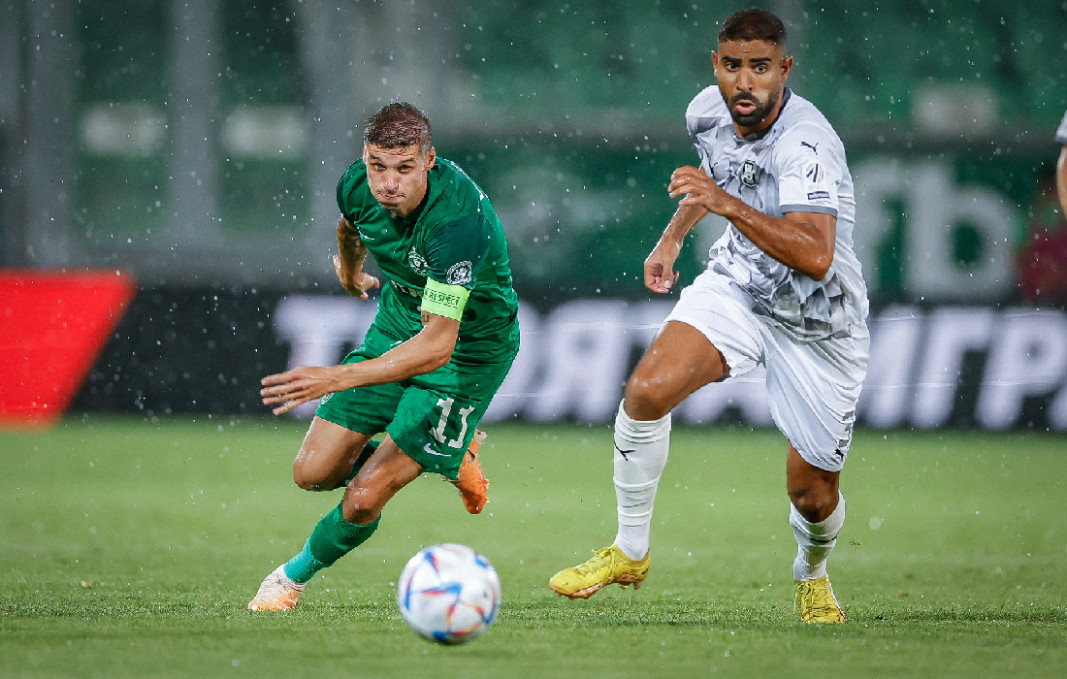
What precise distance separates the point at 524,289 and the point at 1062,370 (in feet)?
13.0

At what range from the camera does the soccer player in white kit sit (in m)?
4.88

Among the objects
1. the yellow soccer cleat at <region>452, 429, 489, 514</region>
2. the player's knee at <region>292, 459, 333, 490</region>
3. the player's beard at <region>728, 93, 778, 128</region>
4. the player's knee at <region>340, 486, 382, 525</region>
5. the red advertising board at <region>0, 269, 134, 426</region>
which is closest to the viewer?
the player's beard at <region>728, 93, 778, 128</region>

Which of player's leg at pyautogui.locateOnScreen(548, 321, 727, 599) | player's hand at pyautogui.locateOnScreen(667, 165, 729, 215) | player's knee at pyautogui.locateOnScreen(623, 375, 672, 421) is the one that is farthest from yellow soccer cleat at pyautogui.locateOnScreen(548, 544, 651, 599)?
player's hand at pyautogui.locateOnScreen(667, 165, 729, 215)

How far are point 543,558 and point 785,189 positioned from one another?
2.37 m

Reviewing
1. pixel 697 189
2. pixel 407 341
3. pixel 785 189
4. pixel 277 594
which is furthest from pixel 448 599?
pixel 785 189

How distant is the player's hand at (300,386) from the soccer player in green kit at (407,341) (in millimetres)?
121

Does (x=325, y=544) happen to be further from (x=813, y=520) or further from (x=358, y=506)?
(x=813, y=520)

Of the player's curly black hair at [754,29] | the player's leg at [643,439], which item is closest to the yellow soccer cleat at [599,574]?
the player's leg at [643,439]

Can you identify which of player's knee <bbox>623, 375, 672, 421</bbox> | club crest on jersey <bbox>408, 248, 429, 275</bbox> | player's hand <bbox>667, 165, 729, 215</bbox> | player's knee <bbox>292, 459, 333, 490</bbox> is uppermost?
player's hand <bbox>667, 165, 729, 215</bbox>

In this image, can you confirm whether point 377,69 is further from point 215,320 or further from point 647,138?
point 215,320

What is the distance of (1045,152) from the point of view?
1516 cm

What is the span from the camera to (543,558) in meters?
6.44

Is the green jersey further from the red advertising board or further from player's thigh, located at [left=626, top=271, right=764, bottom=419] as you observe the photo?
the red advertising board

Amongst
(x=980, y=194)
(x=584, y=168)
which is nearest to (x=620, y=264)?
(x=584, y=168)
